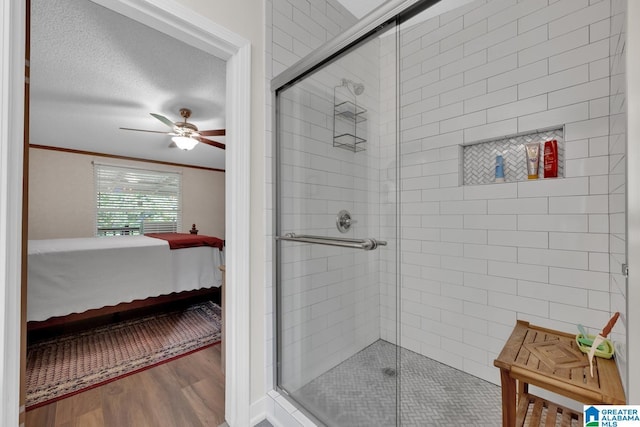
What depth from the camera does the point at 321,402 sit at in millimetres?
1414

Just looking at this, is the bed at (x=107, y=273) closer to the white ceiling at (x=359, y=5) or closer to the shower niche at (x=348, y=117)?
the shower niche at (x=348, y=117)

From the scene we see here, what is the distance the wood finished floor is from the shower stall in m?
0.49

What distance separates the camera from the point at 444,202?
2107 mm

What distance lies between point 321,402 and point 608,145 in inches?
78.7

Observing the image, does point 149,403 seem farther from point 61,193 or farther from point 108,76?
point 61,193

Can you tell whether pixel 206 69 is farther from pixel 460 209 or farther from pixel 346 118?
pixel 460 209

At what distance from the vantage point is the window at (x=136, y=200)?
4.43 m

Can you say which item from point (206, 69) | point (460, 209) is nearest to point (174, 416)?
point (460, 209)

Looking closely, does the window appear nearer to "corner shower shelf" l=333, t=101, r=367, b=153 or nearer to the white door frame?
the white door frame

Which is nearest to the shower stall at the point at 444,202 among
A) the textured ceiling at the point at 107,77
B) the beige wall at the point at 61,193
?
the textured ceiling at the point at 107,77

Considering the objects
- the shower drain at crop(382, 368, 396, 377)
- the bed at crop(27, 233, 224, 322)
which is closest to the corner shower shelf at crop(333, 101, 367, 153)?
the shower drain at crop(382, 368, 396, 377)

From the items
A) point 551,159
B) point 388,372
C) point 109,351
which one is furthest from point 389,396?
point 109,351

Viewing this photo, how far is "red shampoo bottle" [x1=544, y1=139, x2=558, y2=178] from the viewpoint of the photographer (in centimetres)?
162

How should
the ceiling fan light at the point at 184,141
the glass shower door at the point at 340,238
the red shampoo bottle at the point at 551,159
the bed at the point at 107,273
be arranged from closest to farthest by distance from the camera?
the glass shower door at the point at 340,238 < the red shampoo bottle at the point at 551,159 < the bed at the point at 107,273 < the ceiling fan light at the point at 184,141
